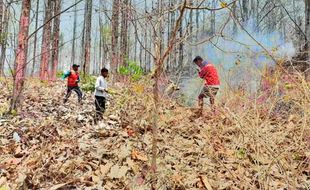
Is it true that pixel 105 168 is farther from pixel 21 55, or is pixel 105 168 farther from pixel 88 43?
pixel 88 43

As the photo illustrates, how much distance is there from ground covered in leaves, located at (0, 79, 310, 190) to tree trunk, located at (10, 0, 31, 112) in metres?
0.43

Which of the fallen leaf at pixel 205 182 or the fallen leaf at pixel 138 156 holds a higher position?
the fallen leaf at pixel 138 156

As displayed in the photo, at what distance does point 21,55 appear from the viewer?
7.50m

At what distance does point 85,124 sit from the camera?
745cm

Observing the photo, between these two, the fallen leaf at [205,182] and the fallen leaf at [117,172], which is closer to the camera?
the fallen leaf at [205,182]

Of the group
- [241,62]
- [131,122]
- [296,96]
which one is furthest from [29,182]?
[241,62]

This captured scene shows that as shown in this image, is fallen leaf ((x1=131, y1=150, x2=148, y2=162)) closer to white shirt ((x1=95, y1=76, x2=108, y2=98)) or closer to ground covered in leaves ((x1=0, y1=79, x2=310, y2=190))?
ground covered in leaves ((x1=0, y1=79, x2=310, y2=190))

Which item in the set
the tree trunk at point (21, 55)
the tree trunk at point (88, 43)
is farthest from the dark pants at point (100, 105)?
the tree trunk at point (88, 43)

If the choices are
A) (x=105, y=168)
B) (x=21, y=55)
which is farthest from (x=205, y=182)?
(x=21, y=55)

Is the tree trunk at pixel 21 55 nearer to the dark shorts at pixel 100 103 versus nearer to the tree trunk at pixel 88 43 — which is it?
the dark shorts at pixel 100 103

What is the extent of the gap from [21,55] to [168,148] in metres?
3.75

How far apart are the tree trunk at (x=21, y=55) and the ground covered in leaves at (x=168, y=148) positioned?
0.43 meters

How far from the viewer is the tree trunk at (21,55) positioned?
7.48 metres

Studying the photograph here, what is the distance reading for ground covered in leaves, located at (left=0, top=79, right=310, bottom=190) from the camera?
4527 mm
